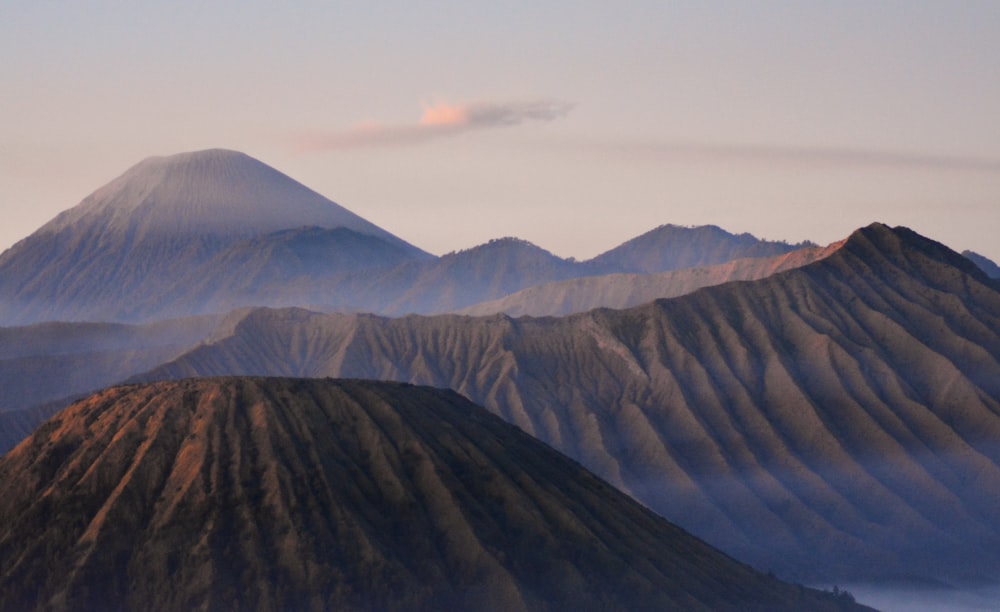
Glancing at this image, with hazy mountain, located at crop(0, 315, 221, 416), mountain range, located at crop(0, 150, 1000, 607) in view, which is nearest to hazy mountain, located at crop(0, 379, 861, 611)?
mountain range, located at crop(0, 150, 1000, 607)

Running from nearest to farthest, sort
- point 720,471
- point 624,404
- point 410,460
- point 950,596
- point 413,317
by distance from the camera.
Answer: point 410,460, point 950,596, point 720,471, point 624,404, point 413,317

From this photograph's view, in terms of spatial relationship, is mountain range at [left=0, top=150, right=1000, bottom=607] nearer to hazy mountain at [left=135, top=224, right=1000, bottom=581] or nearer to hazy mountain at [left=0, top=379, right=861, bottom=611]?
hazy mountain at [left=135, top=224, right=1000, bottom=581]

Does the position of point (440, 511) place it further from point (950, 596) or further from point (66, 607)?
point (950, 596)

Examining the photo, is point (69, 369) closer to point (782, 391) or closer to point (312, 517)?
point (782, 391)

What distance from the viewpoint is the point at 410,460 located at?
236 ft

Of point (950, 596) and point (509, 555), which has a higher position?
point (509, 555)

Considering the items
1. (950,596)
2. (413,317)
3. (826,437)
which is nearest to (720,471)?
(826,437)

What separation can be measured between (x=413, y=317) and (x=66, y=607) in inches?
3593

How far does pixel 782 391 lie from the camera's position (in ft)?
429

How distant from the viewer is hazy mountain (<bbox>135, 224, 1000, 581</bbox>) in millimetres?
118188

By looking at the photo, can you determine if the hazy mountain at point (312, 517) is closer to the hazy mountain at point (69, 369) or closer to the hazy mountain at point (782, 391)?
the hazy mountain at point (782, 391)

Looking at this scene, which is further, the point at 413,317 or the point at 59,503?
the point at 413,317

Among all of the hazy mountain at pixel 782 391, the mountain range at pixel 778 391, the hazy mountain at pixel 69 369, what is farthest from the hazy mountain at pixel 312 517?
the hazy mountain at pixel 69 369

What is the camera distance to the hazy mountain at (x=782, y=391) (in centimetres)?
11819
